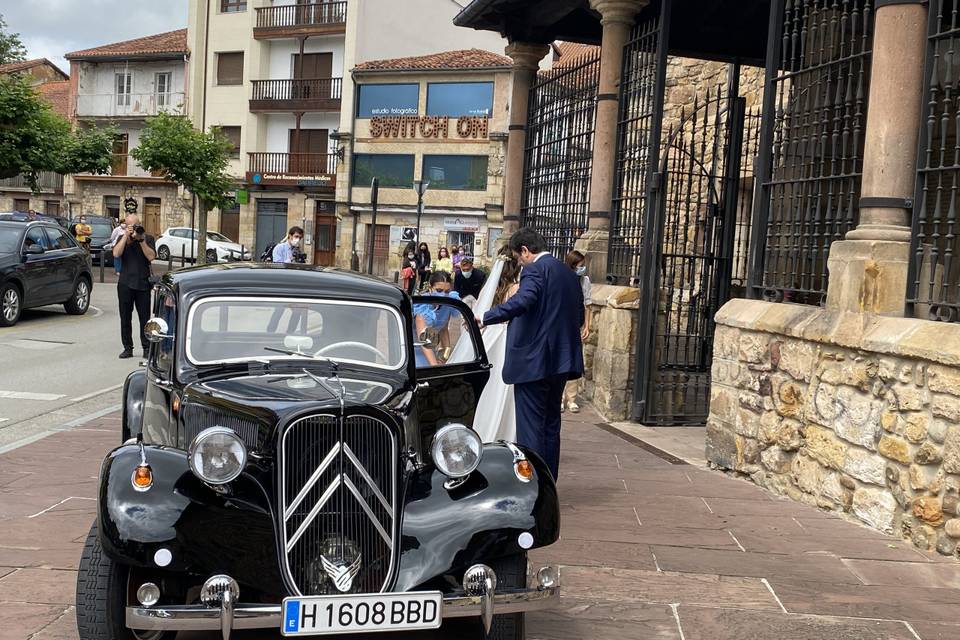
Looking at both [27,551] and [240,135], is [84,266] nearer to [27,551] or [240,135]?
[27,551]

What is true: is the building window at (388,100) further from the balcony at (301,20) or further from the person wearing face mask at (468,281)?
the person wearing face mask at (468,281)

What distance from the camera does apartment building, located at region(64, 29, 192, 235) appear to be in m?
50.8

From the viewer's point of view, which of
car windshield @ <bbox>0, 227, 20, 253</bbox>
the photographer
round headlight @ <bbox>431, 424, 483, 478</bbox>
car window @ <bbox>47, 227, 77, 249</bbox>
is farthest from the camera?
car window @ <bbox>47, 227, 77, 249</bbox>

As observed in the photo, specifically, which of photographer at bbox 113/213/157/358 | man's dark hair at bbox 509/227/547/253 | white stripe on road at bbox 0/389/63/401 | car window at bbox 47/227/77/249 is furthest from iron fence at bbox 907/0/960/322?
car window at bbox 47/227/77/249

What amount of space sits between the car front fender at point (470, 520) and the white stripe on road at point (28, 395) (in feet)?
25.4

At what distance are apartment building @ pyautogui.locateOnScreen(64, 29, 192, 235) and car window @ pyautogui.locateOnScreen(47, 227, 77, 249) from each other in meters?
32.1

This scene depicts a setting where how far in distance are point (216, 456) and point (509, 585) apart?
130cm

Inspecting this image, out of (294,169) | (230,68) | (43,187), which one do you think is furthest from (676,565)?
(43,187)

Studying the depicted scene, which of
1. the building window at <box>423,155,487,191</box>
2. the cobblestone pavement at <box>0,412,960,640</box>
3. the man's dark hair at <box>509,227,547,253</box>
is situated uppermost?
the building window at <box>423,155,487,191</box>

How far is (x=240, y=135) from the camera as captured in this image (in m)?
49.3

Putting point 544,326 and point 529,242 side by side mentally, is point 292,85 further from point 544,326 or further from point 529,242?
point 544,326

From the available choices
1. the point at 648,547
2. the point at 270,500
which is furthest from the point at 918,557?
the point at 270,500

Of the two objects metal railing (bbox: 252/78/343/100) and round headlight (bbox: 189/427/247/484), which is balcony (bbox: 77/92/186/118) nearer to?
metal railing (bbox: 252/78/343/100)

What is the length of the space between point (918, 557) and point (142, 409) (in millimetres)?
4572
